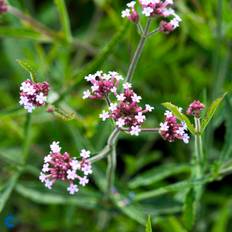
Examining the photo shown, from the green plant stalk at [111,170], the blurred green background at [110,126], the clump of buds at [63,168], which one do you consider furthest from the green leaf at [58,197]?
the clump of buds at [63,168]

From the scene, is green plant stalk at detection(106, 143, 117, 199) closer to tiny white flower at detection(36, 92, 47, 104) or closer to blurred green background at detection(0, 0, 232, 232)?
blurred green background at detection(0, 0, 232, 232)

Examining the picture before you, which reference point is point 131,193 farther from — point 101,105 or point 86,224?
point 101,105

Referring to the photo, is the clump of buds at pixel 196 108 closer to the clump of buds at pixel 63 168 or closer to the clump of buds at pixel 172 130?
the clump of buds at pixel 172 130

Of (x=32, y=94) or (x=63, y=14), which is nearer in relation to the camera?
(x=32, y=94)

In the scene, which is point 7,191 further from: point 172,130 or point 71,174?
point 172,130

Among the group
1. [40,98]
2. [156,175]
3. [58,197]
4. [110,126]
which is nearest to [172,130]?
[40,98]

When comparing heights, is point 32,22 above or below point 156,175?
above
